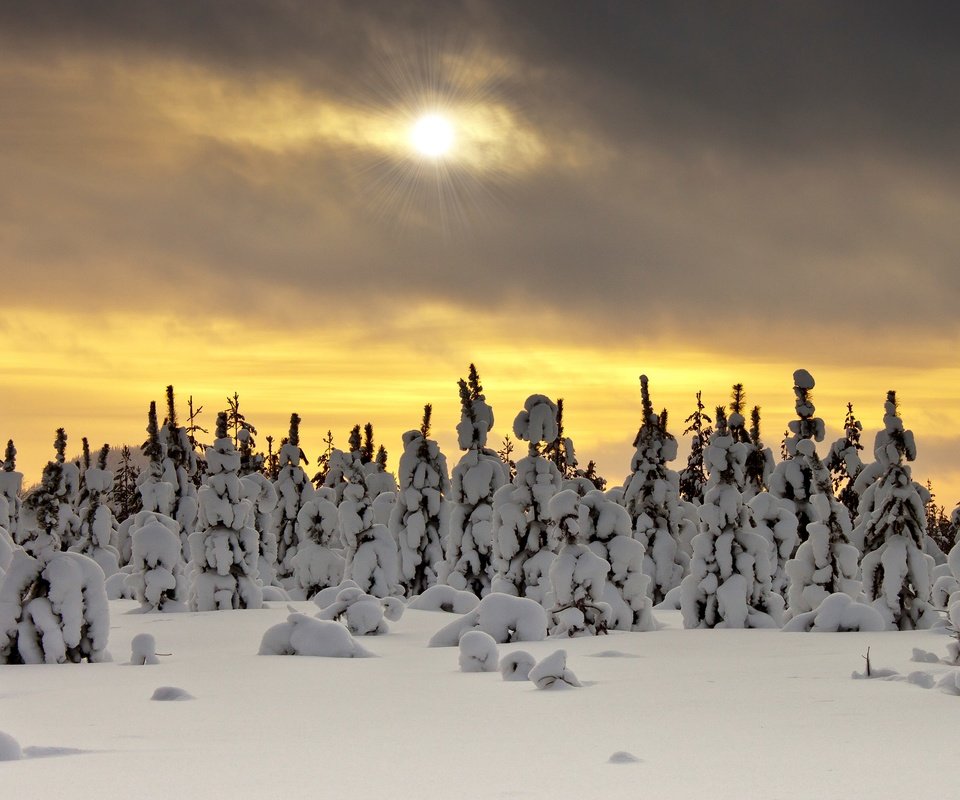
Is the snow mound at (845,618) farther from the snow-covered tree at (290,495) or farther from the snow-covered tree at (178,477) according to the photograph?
the snow-covered tree at (290,495)

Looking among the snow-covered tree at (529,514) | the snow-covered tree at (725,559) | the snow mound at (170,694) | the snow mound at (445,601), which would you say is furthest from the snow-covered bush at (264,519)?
the snow mound at (170,694)

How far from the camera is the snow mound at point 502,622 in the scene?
59.8ft

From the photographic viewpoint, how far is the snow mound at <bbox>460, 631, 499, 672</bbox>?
1402 centimetres

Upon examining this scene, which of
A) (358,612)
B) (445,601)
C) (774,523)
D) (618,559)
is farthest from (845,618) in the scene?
(774,523)

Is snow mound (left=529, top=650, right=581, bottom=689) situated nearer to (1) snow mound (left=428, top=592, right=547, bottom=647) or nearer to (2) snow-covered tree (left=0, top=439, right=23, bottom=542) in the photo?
(1) snow mound (left=428, top=592, right=547, bottom=647)

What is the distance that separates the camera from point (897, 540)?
82.3ft

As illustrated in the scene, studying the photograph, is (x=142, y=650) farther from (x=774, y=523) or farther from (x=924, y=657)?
(x=774, y=523)

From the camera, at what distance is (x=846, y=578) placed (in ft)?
88.3

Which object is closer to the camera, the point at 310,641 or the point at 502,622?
the point at 310,641

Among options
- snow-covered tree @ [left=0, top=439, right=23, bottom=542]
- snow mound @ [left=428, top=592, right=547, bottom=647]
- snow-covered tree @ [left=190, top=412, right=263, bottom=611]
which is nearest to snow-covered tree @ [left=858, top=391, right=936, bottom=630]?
snow mound @ [left=428, top=592, right=547, bottom=647]

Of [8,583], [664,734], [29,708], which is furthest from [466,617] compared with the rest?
[664,734]

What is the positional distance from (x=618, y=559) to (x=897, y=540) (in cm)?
618

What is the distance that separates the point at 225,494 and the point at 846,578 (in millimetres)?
16921

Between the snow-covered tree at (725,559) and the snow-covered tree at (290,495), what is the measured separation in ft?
85.2
